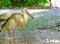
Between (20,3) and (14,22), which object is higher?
(14,22)

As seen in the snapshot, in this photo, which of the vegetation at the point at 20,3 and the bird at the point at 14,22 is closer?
the bird at the point at 14,22

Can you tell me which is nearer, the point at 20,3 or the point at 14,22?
the point at 14,22

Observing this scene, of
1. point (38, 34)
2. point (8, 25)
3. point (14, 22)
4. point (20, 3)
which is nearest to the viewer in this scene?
point (8, 25)

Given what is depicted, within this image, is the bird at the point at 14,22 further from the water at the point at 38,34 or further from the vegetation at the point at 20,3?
the vegetation at the point at 20,3

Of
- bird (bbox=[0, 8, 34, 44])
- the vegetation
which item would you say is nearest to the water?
bird (bbox=[0, 8, 34, 44])

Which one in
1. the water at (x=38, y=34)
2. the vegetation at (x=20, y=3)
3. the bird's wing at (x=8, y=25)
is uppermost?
the bird's wing at (x=8, y=25)

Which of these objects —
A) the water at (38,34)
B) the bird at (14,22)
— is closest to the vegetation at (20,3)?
the water at (38,34)

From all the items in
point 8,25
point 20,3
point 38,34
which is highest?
point 8,25

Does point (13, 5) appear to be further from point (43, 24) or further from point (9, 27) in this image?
point (9, 27)

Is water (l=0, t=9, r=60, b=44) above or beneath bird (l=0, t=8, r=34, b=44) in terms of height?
beneath

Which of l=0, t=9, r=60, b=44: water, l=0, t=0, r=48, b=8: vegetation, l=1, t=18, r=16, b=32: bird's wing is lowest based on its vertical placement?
l=0, t=0, r=48, b=8: vegetation

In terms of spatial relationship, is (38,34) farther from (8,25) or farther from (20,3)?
(20,3)

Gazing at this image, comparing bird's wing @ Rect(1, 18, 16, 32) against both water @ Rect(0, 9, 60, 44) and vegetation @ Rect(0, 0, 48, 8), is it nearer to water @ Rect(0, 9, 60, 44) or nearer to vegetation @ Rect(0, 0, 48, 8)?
water @ Rect(0, 9, 60, 44)

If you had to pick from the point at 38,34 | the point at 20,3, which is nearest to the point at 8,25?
the point at 38,34
